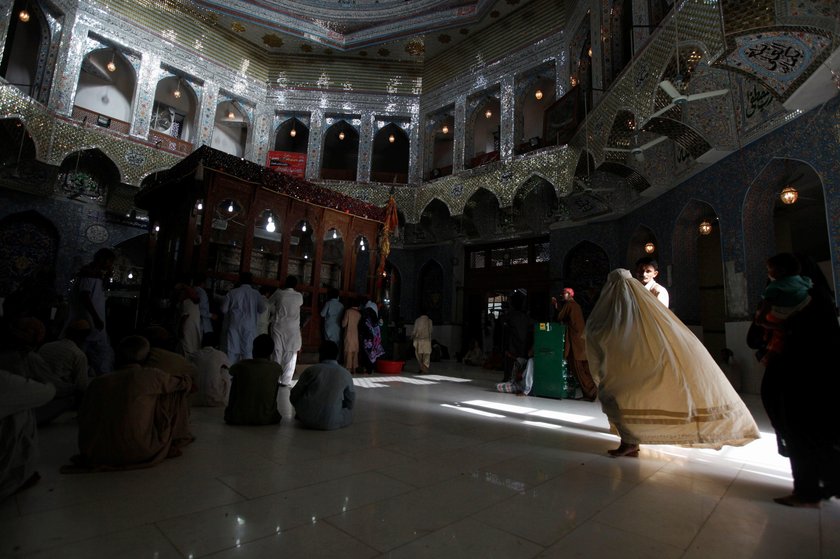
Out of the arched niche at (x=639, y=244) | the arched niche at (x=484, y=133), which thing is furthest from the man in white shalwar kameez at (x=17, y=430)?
the arched niche at (x=484, y=133)

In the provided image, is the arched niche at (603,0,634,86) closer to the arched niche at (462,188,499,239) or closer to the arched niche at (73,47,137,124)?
the arched niche at (462,188,499,239)

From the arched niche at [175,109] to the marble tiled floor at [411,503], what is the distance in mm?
12572

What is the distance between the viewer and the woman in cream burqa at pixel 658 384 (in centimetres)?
277

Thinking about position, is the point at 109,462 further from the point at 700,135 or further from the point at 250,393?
the point at 700,135

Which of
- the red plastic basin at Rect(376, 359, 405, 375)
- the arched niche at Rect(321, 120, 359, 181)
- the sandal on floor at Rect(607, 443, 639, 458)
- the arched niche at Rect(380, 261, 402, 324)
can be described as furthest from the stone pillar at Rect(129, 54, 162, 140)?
the sandal on floor at Rect(607, 443, 639, 458)

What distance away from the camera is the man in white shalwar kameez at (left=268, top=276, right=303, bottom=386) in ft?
19.0

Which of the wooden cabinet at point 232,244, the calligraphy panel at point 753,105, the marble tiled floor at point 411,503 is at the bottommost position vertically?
the marble tiled floor at point 411,503

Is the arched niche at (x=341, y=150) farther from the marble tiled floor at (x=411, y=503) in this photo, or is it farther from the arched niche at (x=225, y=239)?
the marble tiled floor at (x=411, y=503)

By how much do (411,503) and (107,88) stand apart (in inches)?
584

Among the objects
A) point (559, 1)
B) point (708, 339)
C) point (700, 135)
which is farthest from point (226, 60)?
point (708, 339)

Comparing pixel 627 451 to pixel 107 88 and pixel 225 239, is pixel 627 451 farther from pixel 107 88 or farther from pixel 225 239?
pixel 107 88

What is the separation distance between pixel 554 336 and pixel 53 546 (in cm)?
540

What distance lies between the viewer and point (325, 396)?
336 centimetres

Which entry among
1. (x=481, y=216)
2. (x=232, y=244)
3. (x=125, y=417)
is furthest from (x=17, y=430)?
(x=481, y=216)
